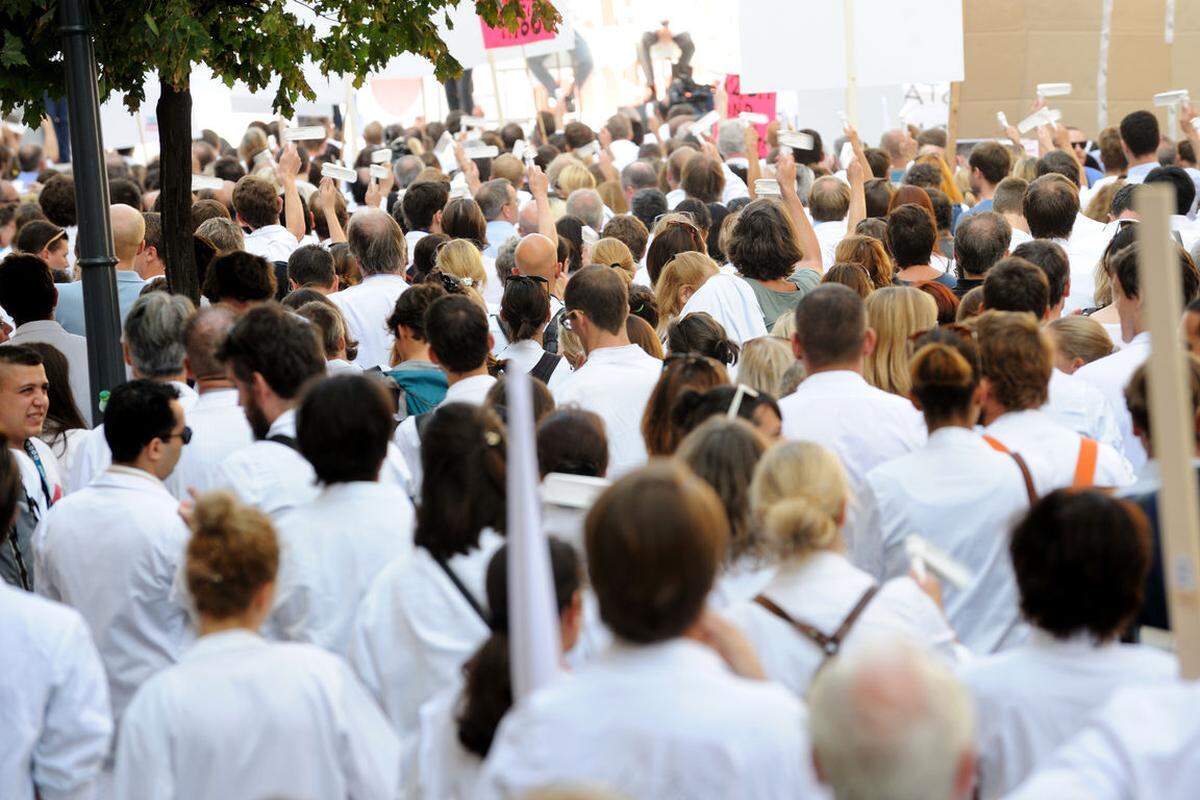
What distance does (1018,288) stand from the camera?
5.98m

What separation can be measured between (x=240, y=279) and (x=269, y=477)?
2.33 m

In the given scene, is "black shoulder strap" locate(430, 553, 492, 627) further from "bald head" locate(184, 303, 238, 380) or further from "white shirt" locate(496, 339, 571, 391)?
"white shirt" locate(496, 339, 571, 391)

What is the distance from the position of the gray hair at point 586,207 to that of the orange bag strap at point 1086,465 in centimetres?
637

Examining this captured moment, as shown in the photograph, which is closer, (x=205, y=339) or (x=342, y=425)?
(x=342, y=425)

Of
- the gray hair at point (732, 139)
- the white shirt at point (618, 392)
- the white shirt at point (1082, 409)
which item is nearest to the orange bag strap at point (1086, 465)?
the white shirt at point (1082, 409)

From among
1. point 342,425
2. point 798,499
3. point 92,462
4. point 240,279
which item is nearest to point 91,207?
point 240,279

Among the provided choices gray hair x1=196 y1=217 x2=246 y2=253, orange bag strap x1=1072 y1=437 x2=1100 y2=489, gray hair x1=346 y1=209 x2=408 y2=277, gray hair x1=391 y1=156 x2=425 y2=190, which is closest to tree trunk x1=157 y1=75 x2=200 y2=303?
gray hair x1=346 y1=209 x2=408 y2=277

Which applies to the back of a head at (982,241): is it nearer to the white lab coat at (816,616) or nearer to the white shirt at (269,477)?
the white shirt at (269,477)

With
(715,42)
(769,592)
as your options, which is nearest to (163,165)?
(769,592)

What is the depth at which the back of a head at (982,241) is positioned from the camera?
24.0 ft

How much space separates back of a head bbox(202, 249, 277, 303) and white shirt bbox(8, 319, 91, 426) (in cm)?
79

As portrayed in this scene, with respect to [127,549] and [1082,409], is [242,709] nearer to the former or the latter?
[127,549]

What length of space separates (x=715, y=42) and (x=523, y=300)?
65.4 ft

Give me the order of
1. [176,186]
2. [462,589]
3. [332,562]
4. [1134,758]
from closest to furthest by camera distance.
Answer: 1. [1134,758]
2. [462,589]
3. [332,562]
4. [176,186]
